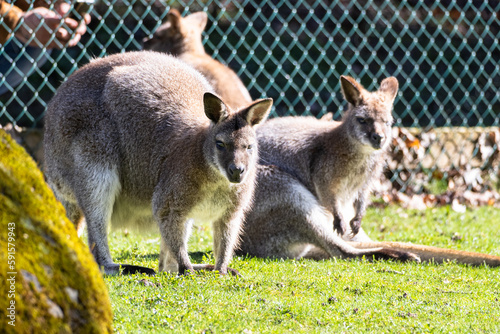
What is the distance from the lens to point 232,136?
436cm

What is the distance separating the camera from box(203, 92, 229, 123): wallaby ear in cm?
438

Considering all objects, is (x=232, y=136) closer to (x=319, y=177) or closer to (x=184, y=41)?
(x=319, y=177)

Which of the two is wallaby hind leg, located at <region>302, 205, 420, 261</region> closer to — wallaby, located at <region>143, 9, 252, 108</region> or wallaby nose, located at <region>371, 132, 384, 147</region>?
wallaby nose, located at <region>371, 132, 384, 147</region>

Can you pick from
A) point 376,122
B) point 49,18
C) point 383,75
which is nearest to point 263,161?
point 376,122

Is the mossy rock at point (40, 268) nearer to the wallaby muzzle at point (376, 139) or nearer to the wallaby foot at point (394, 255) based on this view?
the wallaby foot at point (394, 255)

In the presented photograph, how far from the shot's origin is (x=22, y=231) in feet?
8.28

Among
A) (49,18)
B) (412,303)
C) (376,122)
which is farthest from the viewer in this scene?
(49,18)

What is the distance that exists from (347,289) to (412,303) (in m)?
0.44

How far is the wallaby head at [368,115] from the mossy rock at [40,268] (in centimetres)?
335

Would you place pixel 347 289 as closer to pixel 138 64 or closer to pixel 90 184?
pixel 90 184

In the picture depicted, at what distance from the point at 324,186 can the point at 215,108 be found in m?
1.63

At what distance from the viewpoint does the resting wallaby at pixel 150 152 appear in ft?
14.6

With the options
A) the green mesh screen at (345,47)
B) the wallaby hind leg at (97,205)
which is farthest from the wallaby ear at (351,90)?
the green mesh screen at (345,47)

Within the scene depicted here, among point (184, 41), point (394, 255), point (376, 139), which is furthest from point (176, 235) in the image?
point (184, 41)
